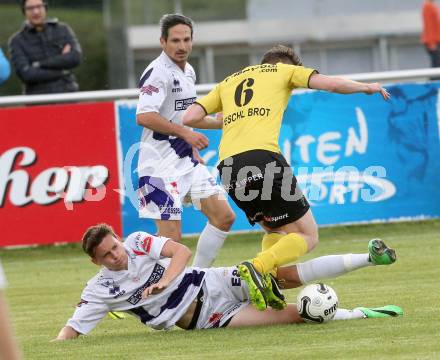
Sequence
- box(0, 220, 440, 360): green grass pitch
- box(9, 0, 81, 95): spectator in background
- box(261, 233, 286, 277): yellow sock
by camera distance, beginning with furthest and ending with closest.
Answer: box(9, 0, 81, 95): spectator in background, box(261, 233, 286, 277): yellow sock, box(0, 220, 440, 360): green grass pitch

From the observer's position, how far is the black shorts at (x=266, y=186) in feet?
26.3

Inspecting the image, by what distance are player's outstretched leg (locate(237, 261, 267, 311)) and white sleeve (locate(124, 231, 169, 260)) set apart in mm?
562

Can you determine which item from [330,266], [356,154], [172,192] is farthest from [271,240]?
[356,154]

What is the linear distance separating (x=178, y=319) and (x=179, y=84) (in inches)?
95.1

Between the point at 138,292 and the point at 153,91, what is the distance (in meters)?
2.26

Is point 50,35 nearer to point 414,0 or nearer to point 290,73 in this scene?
point 290,73

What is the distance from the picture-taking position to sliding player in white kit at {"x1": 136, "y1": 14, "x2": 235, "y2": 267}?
9.55m

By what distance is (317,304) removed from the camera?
7.75 meters

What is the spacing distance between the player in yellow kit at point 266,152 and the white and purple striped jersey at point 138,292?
1.76ft

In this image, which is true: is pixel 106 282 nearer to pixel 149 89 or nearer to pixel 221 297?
pixel 221 297

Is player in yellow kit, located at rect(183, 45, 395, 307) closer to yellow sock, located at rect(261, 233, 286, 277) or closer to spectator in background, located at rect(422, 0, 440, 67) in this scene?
yellow sock, located at rect(261, 233, 286, 277)

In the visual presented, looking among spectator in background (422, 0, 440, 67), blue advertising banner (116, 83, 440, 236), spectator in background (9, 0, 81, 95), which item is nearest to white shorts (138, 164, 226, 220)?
blue advertising banner (116, 83, 440, 236)

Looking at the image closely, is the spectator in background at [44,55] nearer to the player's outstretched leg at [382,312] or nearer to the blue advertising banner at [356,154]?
the blue advertising banner at [356,154]

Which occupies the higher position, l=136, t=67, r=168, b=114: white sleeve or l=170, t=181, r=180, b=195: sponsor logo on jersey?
Answer: l=136, t=67, r=168, b=114: white sleeve
